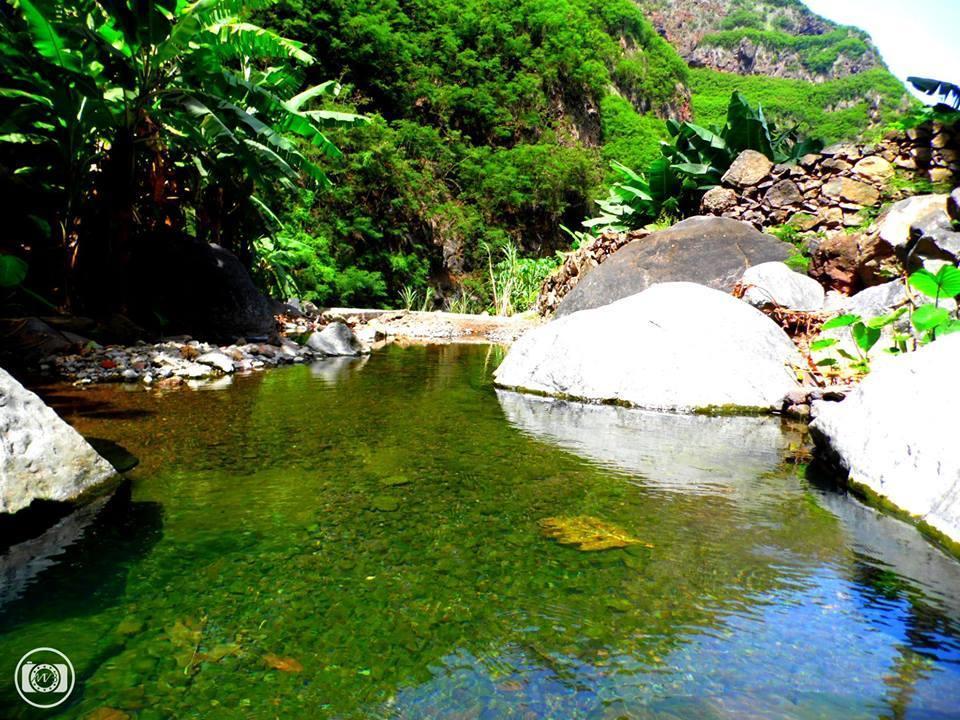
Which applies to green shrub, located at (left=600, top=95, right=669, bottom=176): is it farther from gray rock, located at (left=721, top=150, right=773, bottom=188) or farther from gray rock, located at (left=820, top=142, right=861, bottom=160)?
gray rock, located at (left=820, top=142, right=861, bottom=160)

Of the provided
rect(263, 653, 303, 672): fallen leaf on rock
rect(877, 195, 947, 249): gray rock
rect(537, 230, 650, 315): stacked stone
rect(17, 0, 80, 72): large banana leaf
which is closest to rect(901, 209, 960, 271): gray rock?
rect(877, 195, 947, 249): gray rock

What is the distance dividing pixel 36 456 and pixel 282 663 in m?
1.50

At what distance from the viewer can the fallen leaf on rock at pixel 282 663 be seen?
151cm

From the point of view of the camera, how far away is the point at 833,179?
8695 millimetres

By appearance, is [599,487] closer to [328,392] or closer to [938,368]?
[938,368]

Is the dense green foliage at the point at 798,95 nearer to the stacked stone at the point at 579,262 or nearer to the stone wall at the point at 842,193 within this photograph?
Result: the stacked stone at the point at 579,262

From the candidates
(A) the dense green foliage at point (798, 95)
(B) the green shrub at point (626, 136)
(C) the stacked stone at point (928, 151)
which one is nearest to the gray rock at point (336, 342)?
(C) the stacked stone at point (928, 151)

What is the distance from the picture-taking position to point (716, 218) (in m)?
8.92

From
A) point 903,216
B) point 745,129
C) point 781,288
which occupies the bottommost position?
point 781,288

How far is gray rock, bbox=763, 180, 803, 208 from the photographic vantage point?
352 inches

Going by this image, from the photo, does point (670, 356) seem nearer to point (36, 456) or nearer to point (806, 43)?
point (36, 456)

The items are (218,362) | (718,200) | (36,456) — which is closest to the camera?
(36,456)

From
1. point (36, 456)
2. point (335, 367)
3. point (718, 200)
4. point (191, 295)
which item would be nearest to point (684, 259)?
point (718, 200)

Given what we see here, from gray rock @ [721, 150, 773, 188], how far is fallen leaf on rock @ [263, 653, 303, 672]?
9.75 meters
